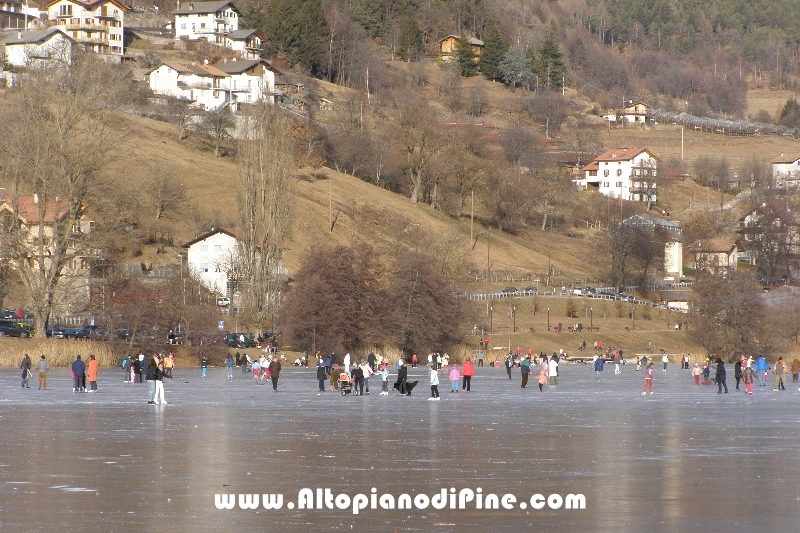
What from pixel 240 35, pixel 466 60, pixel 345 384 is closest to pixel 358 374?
pixel 345 384

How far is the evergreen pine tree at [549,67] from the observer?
598 ft

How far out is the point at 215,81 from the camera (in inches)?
5281

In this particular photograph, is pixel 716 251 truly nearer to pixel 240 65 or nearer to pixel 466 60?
pixel 240 65

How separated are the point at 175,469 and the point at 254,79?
4902 inches

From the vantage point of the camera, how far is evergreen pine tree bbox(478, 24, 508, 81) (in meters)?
180

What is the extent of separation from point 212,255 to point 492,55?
104732 mm

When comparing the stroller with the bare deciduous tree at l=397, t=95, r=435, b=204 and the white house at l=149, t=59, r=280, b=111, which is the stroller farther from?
the white house at l=149, t=59, r=280, b=111

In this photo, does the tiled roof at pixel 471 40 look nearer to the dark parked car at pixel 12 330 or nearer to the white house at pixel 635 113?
the white house at pixel 635 113

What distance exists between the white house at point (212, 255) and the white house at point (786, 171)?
9171cm

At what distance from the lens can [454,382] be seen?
3884cm

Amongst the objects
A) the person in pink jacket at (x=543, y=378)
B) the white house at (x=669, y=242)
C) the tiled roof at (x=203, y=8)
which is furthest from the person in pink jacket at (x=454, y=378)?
the tiled roof at (x=203, y=8)

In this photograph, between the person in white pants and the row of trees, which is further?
the row of trees

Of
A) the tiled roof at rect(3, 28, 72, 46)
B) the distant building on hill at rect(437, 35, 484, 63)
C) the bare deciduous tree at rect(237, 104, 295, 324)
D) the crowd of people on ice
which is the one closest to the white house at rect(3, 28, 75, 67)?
the tiled roof at rect(3, 28, 72, 46)

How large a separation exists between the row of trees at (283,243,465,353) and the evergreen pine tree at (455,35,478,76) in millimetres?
108991
